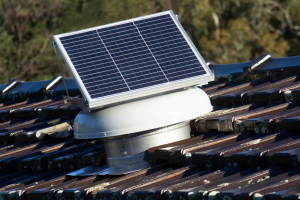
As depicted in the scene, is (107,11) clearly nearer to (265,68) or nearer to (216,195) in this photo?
(265,68)

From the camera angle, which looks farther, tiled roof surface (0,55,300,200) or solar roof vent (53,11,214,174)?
solar roof vent (53,11,214,174)

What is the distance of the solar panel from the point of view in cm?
351

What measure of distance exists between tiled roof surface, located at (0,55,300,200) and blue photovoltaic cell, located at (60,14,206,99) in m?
0.53

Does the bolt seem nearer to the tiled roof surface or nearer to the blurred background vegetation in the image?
the tiled roof surface

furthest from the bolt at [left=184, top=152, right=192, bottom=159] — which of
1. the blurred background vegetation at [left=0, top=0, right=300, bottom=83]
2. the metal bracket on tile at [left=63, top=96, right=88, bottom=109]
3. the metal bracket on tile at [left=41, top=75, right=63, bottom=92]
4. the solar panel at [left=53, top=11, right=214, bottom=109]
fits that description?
the blurred background vegetation at [left=0, top=0, right=300, bottom=83]

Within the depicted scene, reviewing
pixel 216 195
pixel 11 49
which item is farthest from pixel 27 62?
pixel 216 195

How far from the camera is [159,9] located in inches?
1526

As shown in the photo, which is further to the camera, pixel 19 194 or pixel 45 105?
pixel 45 105

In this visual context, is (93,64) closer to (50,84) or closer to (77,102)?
(77,102)

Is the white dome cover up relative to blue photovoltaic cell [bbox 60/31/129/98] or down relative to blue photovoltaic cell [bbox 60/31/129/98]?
down

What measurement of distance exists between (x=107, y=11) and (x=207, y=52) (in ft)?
28.5

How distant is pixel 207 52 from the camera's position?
35094 mm

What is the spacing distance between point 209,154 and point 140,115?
0.63 meters

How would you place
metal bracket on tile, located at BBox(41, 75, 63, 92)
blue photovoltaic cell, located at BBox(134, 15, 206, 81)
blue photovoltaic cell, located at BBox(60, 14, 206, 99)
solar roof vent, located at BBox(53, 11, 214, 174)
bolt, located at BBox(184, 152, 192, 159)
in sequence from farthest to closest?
metal bracket on tile, located at BBox(41, 75, 63, 92)
blue photovoltaic cell, located at BBox(134, 15, 206, 81)
blue photovoltaic cell, located at BBox(60, 14, 206, 99)
solar roof vent, located at BBox(53, 11, 214, 174)
bolt, located at BBox(184, 152, 192, 159)
